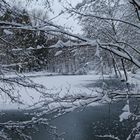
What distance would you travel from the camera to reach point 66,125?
17.2 m

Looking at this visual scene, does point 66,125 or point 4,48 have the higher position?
point 4,48

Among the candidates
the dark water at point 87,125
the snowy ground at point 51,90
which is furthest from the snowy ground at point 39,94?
the dark water at point 87,125

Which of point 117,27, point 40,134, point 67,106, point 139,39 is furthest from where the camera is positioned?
point 40,134

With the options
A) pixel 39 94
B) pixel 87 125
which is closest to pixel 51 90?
pixel 87 125

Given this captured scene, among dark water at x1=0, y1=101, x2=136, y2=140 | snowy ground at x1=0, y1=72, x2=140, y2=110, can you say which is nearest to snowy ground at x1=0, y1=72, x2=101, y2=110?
snowy ground at x1=0, y1=72, x2=140, y2=110

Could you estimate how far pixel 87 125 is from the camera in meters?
16.8

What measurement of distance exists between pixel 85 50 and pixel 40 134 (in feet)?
36.8

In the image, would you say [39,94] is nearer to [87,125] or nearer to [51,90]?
[51,90]

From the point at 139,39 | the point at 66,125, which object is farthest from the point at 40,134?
the point at 139,39

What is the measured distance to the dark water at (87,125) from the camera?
48.3 ft

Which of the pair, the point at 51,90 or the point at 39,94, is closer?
the point at 39,94

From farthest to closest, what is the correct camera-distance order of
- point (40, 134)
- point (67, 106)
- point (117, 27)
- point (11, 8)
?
1. point (40, 134)
2. point (117, 27)
3. point (11, 8)
4. point (67, 106)

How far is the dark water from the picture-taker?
14.7 meters

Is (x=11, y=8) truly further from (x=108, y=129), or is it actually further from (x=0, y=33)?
(x=108, y=129)
